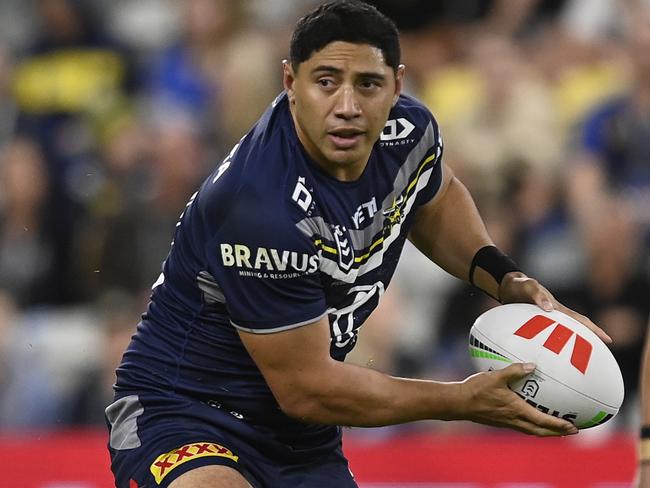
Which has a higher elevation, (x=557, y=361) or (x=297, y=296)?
(x=297, y=296)

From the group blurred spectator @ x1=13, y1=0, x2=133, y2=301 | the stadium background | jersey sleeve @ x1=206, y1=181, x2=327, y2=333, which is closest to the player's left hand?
jersey sleeve @ x1=206, y1=181, x2=327, y2=333

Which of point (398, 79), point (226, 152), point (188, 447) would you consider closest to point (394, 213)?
point (398, 79)

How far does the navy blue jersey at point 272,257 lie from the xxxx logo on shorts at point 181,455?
212 mm

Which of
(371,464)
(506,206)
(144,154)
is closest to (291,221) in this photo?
(371,464)

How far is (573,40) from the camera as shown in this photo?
946 cm

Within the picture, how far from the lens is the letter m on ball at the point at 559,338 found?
187 inches

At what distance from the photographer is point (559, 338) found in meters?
4.78

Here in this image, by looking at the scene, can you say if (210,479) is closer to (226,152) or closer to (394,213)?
(394,213)

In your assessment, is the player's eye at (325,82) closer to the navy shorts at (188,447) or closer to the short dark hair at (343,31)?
the short dark hair at (343,31)

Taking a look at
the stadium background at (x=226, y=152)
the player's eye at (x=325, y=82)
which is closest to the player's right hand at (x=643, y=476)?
the player's eye at (x=325, y=82)

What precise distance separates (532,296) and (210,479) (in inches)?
53.4

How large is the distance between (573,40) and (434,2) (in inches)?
41.1

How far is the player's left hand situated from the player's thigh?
1.24m

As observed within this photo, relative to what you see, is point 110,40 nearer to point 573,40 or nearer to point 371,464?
point 573,40
